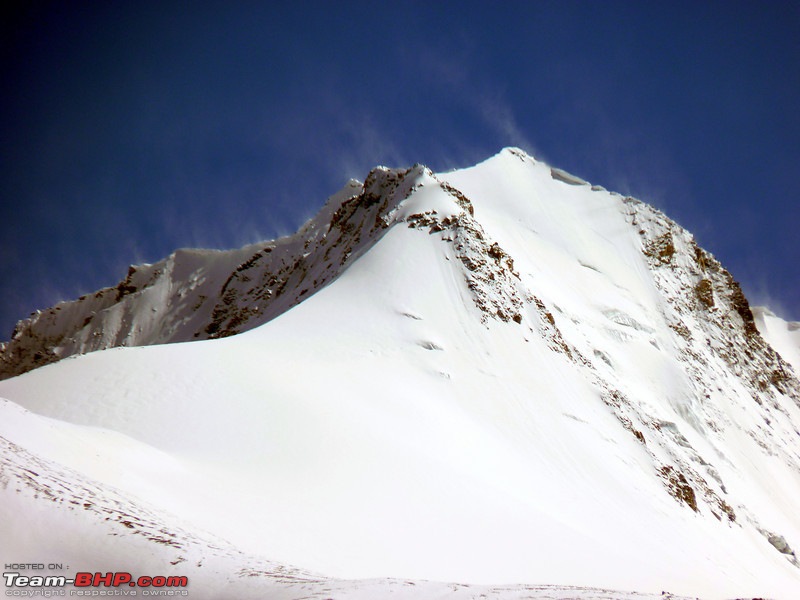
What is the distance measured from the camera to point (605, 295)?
42375 millimetres

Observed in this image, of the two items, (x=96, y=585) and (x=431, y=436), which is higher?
(x=431, y=436)

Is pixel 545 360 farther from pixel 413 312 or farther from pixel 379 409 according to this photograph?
pixel 379 409

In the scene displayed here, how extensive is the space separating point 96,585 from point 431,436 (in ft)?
43.1

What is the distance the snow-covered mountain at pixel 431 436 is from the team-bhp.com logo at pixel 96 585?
14 centimetres

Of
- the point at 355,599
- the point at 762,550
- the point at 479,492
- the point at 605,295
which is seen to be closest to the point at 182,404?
the point at 479,492

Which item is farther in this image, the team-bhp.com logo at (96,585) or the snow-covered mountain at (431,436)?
the snow-covered mountain at (431,436)

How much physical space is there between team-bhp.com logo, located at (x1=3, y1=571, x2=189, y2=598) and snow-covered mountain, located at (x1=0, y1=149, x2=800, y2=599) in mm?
139

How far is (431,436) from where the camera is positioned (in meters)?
18.5

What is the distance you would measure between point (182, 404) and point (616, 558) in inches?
487

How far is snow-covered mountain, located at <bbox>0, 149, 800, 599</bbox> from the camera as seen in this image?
8.35 m

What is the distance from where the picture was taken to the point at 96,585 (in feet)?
20.1

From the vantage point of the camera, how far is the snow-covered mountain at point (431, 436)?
8.35 metres

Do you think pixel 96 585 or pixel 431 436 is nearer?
pixel 96 585

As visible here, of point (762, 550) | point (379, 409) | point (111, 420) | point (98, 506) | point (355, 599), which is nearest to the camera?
point (355, 599)
